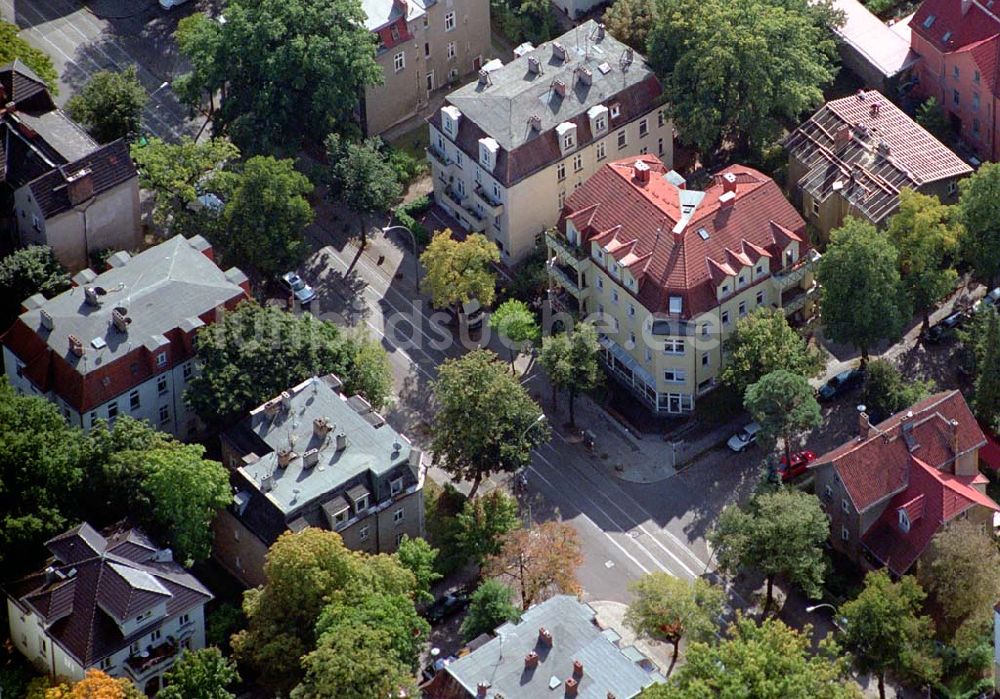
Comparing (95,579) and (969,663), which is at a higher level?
(95,579)

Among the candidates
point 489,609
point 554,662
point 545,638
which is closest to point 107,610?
point 489,609

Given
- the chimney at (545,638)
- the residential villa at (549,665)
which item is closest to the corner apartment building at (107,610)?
the residential villa at (549,665)

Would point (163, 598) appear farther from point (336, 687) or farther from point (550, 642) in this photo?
point (550, 642)

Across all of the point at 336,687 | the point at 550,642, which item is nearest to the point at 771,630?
the point at 550,642

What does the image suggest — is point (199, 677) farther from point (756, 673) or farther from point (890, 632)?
point (890, 632)

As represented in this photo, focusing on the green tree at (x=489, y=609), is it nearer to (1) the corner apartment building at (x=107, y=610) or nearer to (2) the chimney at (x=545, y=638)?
(2) the chimney at (x=545, y=638)

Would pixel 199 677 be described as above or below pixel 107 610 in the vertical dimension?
below

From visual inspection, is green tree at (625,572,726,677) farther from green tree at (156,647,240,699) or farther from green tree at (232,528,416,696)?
green tree at (156,647,240,699)
